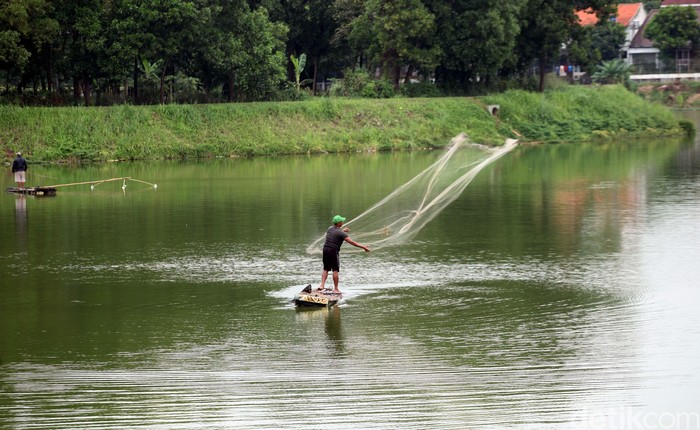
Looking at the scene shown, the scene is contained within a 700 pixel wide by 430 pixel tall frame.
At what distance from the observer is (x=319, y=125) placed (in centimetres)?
6153

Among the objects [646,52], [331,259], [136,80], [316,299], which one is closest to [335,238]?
[331,259]

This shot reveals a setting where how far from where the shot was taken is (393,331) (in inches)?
717

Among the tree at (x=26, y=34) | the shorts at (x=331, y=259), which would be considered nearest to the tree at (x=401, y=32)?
the tree at (x=26, y=34)

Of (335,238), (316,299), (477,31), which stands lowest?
(316,299)

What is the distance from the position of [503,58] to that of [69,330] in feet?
169

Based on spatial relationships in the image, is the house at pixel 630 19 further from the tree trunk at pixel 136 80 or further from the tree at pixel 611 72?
the tree trunk at pixel 136 80

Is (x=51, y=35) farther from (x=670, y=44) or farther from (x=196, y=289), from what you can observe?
(x=670, y=44)

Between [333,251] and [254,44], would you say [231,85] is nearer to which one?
[254,44]

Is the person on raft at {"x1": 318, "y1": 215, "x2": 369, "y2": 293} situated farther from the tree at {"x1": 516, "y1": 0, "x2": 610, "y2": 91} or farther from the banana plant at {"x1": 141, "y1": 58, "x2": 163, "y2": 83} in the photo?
the tree at {"x1": 516, "y1": 0, "x2": 610, "y2": 91}

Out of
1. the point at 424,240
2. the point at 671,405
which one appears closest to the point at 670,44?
the point at 424,240

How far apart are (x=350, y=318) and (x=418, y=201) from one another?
874 cm

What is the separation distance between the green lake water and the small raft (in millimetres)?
181

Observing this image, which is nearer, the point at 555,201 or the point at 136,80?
the point at 555,201

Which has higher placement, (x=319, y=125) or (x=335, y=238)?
(x=319, y=125)
